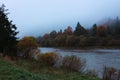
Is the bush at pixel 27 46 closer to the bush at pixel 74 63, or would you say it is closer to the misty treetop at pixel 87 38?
the bush at pixel 74 63

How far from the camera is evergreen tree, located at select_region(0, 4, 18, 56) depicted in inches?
1515

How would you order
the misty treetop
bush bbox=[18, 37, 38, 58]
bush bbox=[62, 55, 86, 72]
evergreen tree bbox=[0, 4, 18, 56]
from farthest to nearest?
the misty treetop, bush bbox=[18, 37, 38, 58], evergreen tree bbox=[0, 4, 18, 56], bush bbox=[62, 55, 86, 72]

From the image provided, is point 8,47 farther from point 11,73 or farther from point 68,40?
point 68,40

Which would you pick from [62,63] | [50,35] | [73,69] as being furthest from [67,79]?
[50,35]

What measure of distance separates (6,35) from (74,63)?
9.65 metres

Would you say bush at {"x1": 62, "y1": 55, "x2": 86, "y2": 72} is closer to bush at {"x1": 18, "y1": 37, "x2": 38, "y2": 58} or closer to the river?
the river

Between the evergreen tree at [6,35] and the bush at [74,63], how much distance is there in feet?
25.5

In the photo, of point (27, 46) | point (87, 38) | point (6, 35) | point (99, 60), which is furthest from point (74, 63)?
A: point (87, 38)

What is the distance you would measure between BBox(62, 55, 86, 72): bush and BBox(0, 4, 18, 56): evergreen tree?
306 inches

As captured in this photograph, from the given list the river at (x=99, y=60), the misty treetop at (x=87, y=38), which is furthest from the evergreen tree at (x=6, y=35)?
the misty treetop at (x=87, y=38)

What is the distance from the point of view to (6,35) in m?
38.8

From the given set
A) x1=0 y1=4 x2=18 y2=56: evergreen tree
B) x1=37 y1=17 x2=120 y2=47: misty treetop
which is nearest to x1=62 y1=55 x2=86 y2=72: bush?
x1=0 y1=4 x2=18 y2=56: evergreen tree

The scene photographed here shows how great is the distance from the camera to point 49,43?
411 ft

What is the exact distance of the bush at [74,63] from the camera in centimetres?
3448
